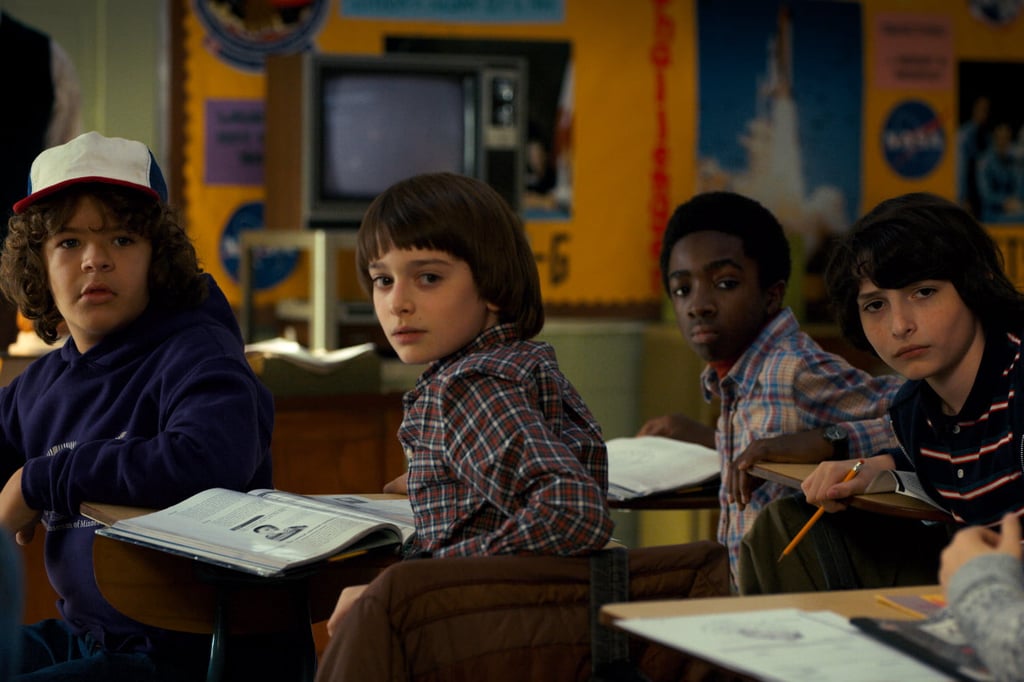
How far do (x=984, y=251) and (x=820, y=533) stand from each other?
49 centimetres

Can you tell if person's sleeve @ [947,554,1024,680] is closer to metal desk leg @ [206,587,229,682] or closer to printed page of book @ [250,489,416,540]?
printed page of book @ [250,489,416,540]

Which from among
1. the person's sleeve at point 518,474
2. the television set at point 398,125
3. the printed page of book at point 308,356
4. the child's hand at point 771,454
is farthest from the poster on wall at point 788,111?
the person's sleeve at point 518,474

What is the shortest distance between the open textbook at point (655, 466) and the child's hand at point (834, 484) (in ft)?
1.22

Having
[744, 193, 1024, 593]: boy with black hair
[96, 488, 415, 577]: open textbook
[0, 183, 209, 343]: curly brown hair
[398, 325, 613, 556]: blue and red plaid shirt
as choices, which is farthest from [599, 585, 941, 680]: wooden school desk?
[0, 183, 209, 343]: curly brown hair

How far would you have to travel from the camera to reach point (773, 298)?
2.44 m

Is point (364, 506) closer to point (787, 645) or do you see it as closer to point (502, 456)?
point (502, 456)

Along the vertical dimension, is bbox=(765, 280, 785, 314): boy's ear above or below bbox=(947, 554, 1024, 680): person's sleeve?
above

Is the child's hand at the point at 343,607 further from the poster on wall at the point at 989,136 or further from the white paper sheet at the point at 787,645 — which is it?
the poster on wall at the point at 989,136

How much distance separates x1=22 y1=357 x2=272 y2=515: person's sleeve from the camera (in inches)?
64.4

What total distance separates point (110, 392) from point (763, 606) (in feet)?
3.56

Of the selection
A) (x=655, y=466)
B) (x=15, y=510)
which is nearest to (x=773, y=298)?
(x=655, y=466)

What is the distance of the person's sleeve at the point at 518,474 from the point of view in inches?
51.1

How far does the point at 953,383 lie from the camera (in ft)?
5.54

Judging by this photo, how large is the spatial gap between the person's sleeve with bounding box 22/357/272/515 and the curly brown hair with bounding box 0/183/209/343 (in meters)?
0.20
